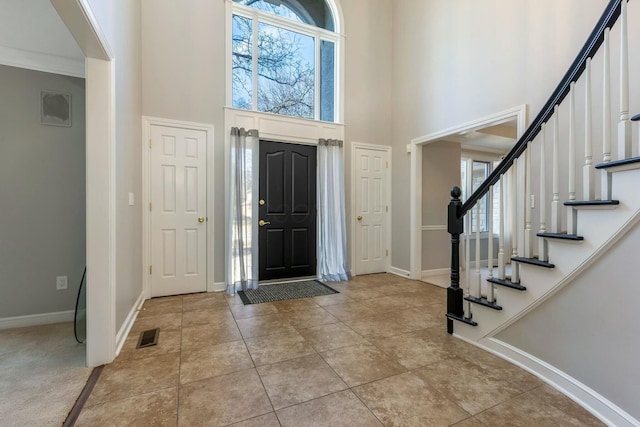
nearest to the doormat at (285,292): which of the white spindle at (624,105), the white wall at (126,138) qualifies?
the white wall at (126,138)

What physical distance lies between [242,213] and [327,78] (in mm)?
2535

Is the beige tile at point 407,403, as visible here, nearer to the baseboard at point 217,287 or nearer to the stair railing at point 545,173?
the stair railing at point 545,173

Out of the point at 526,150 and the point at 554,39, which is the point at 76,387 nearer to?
the point at 526,150

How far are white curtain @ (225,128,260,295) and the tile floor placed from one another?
852 millimetres

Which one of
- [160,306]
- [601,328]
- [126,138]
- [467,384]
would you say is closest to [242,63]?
[126,138]

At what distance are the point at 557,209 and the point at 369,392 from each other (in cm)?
160

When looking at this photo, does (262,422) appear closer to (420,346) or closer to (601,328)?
(420,346)

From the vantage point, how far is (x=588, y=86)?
5.08 ft

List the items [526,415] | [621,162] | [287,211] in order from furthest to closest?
[287,211] < [526,415] < [621,162]

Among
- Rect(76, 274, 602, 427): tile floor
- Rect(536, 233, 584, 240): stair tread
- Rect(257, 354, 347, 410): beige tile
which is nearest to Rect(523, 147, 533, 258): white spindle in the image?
Rect(536, 233, 584, 240): stair tread

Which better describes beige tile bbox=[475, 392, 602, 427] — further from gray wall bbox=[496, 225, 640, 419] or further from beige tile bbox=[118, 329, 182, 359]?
beige tile bbox=[118, 329, 182, 359]

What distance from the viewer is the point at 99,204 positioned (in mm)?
1881

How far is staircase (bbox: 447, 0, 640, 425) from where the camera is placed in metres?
1.40

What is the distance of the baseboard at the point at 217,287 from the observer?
362 centimetres
